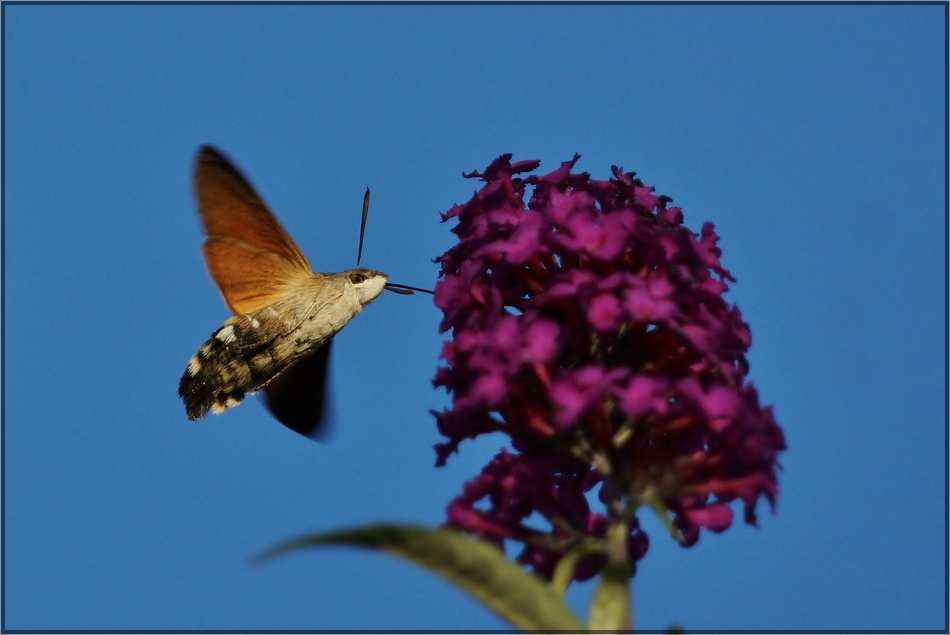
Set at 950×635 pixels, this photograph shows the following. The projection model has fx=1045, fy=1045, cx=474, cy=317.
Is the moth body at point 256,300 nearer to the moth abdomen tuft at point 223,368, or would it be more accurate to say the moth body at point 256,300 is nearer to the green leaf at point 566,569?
the moth abdomen tuft at point 223,368

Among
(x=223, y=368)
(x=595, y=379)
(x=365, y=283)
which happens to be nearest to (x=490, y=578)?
(x=595, y=379)

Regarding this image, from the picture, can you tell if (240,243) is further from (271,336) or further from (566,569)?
(566,569)

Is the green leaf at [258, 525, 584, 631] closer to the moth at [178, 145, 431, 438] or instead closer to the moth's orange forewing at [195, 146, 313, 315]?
the moth at [178, 145, 431, 438]

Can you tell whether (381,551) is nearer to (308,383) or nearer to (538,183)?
(538,183)

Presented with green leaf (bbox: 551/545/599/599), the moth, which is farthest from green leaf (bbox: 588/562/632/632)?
the moth

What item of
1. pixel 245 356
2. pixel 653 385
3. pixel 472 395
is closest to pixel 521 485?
pixel 472 395

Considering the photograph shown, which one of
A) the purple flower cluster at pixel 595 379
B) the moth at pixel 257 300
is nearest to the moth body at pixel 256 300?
the moth at pixel 257 300
